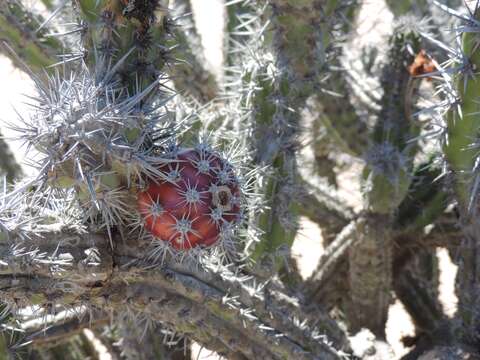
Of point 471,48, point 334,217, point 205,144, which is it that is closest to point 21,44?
point 205,144

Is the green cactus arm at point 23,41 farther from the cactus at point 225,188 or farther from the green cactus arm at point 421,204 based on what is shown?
the green cactus arm at point 421,204

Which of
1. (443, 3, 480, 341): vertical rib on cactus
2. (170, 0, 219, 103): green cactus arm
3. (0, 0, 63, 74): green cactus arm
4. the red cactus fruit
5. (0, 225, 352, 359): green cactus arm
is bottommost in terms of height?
(0, 225, 352, 359): green cactus arm

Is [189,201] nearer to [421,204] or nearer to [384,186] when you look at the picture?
[384,186]

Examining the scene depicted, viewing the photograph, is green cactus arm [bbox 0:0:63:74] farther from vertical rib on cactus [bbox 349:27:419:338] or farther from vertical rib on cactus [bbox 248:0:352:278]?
vertical rib on cactus [bbox 349:27:419:338]

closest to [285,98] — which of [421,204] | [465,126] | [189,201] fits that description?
[465,126]

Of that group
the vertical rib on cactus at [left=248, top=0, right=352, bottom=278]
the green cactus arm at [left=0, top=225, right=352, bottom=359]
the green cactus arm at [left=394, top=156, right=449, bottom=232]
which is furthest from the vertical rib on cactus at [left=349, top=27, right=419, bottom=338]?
the green cactus arm at [left=0, top=225, right=352, bottom=359]

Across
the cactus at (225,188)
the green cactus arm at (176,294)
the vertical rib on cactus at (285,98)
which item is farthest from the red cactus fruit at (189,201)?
the vertical rib on cactus at (285,98)

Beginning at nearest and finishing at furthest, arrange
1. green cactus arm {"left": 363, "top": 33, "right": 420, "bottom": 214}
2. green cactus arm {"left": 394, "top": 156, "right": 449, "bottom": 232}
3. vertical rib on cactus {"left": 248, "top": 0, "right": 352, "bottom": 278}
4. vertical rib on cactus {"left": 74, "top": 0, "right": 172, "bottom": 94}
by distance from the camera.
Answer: vertical rib on cactus {"left": 74, "top": 0, "right": 172, "bottom": 94} < vertical rib on cactus {"left": 248, "top": 0, "right": 352, "bottom": 278} < green cactus arm {"left": 363, "top": 33, "right": 420, "bottom": 214} < green cactus arm {"left": 394, "top": 156, "right": 449, "bottom": 232}
